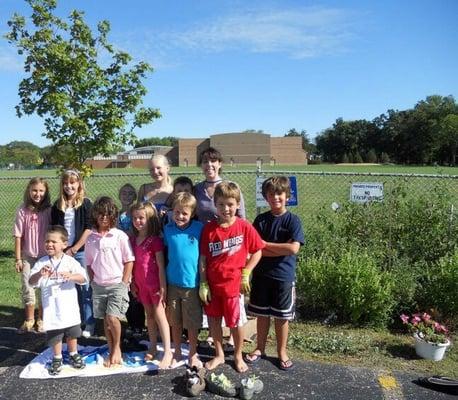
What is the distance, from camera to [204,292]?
3670 millimetres

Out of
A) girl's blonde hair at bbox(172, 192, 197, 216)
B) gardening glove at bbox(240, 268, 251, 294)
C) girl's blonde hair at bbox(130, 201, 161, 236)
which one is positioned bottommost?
gardening glove at bbox(240, 268, 251, 294)

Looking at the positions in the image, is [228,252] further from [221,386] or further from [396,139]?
[396,139]

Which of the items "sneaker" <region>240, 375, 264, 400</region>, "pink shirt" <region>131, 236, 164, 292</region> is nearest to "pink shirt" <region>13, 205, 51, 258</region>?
"pink shirt" <region>131, 236, 164, 292</region>

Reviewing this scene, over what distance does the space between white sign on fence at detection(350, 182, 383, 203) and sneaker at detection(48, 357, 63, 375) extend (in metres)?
4.13

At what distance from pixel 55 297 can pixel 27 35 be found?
4.91 meters

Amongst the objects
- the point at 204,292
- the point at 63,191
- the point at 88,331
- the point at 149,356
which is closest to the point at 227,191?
the point at 204,292

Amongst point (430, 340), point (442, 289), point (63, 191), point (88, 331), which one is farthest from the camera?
point (442, 289)

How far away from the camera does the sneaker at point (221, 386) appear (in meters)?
3.37

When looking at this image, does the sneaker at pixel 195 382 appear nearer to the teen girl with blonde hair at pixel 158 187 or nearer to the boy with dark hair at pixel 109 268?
the boy with dark hair at pixel 109 268

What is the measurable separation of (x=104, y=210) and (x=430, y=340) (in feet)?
10.2

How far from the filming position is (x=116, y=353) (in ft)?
12.8

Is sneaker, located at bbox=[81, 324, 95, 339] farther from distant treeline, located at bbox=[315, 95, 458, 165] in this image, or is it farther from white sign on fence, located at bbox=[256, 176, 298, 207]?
distant treeline, located at bbox=[315, 95, 458, 165]

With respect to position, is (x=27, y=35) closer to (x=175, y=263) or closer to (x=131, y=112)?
(x=131, y=112)

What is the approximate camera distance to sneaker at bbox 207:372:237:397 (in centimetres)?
337
